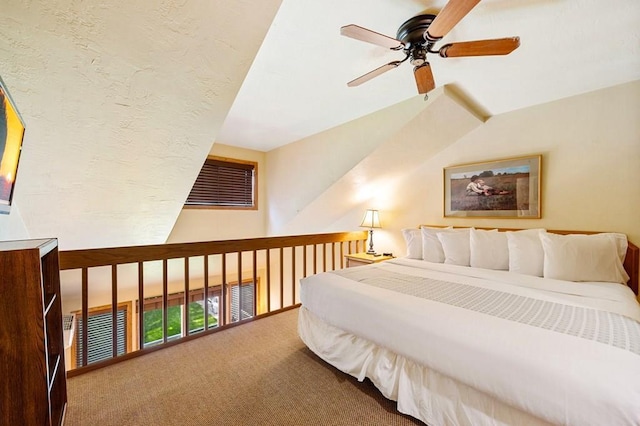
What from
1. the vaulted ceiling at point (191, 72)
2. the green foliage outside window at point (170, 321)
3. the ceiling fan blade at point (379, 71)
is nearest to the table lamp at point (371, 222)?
the vaulted ceiling at point (191, 72)

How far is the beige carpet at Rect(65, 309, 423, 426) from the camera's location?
4.67ft

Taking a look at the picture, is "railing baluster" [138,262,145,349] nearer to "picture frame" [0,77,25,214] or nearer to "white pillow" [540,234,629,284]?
"picture frame" [0,77,25,214]

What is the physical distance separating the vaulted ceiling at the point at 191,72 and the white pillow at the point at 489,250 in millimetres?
1347

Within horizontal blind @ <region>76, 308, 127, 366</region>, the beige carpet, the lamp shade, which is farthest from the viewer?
the lamp shade

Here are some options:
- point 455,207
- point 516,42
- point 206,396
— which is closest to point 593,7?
point 516,42

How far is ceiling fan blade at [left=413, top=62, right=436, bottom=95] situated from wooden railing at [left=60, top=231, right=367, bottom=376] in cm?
186

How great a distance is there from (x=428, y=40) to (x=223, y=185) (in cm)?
374

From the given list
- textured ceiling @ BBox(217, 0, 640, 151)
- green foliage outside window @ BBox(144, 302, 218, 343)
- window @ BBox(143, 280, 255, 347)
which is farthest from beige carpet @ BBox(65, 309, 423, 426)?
green foliage outside window @ BBox(144, 302, 218, 343)

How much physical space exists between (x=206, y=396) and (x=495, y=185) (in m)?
3.27

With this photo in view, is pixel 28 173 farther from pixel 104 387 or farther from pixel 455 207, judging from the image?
pixel 455 207

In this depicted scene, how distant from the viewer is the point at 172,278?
4078 mm

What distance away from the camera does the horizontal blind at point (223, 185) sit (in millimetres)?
4199

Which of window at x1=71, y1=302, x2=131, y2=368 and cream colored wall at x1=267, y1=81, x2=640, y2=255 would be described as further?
window at x1=71, y1=302, x2=131, y2=368

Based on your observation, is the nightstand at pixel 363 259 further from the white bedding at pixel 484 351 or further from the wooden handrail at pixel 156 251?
the white bedding at pixel 484 351
